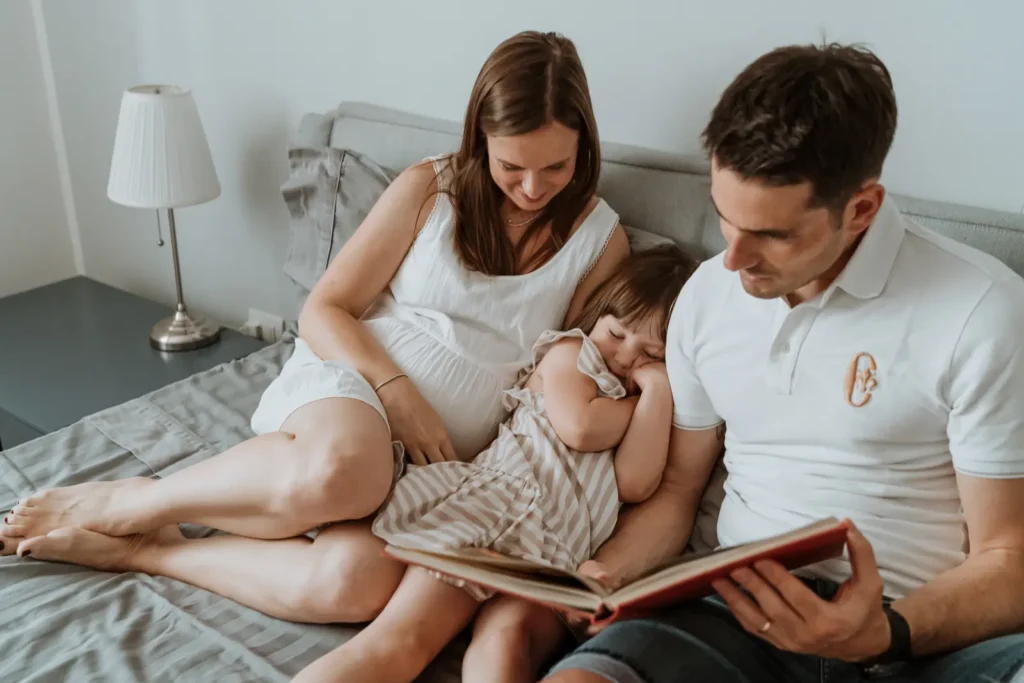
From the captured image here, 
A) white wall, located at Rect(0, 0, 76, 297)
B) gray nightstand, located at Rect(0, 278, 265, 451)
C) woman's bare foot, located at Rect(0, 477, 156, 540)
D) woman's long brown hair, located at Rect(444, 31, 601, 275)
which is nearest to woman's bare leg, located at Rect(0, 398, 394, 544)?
woman's bare foot, located at Rect(0, 477, 156, 540)

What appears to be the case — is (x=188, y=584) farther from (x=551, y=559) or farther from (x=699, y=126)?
(x=699, y=126)

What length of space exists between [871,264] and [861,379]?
141 mm

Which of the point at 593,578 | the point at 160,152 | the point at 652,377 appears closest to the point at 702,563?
the point at 593,578

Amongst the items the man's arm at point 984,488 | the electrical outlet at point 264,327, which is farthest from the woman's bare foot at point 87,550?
the electrical outlet at point 264,327

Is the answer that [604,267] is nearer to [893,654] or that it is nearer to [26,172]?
[893,654]

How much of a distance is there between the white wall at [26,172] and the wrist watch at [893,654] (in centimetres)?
270

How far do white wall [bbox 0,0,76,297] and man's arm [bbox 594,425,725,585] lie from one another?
2269mm

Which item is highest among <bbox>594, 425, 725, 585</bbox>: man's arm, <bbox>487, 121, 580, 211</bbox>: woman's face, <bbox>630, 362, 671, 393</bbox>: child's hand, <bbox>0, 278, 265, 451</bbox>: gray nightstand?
<bbox>487, 121, 580, 211</bbox>: woman's face

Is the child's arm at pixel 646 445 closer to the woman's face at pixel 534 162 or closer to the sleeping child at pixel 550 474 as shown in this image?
the sleeping child at pixel 550 474

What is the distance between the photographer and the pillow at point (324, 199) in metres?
1.79

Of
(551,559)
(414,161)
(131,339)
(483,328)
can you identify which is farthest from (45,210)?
(551,559)

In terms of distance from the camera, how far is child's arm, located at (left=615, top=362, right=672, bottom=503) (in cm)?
136

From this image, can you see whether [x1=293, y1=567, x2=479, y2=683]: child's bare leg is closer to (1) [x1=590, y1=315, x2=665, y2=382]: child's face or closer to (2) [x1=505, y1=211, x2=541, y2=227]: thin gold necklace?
(1) [x1=590, y1=315, x2=665, y2=382]: child's face

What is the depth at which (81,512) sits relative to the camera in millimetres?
1418
